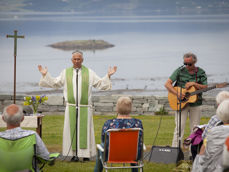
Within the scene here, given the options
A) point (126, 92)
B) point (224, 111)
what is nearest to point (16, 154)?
point (224, 111)

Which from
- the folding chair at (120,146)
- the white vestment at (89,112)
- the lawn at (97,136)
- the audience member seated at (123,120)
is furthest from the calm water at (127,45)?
the folding chair at (120,146)

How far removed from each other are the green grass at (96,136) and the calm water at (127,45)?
2152 millimetres

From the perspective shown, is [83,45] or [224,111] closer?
[224,111]

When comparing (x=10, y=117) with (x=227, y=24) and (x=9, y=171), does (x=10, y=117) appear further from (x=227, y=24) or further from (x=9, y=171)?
(x=227, y=24)

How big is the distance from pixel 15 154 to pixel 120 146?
116 centimetres

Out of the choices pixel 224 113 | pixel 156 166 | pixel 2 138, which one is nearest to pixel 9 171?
pixel 2 138

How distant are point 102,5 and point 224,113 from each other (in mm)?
11331

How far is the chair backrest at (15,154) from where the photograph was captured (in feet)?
14.8

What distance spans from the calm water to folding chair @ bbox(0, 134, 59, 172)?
982 centimetres

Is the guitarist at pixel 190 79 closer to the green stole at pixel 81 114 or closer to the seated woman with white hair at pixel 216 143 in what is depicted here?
the green stole at pixel 81 114

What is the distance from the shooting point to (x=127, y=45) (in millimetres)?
15156

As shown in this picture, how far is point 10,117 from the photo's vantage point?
15.0ft

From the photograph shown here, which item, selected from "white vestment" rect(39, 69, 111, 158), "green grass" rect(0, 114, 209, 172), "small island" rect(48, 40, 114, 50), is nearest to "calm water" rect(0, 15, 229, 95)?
"small island" rect(48, 40, 114, 50)

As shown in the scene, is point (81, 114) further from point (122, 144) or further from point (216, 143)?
point (216, 143)
